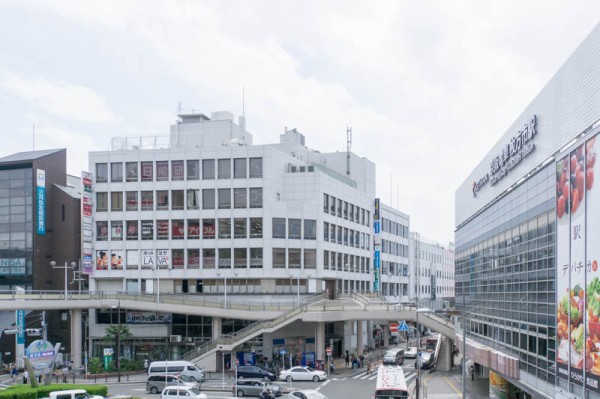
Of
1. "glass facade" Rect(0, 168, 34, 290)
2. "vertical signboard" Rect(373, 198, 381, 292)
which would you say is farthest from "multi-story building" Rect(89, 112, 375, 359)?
"vertical signboard" Rect(373, 198, 381, 292)

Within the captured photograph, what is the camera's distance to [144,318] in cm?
8050

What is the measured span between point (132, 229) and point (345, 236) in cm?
2724

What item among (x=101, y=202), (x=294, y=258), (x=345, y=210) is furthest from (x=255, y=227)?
(x=101, y=202)

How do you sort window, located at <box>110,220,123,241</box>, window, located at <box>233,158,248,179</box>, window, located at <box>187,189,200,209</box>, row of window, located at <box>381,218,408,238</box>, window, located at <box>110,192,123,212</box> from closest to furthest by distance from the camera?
window, located at <box>233,158,248,179</box>, window, located at <box>187,189,200,209</box>, window, located at <box>110,220,123,241</box>, window, located at <box>110,192,123,212</box>, row of window, located at <box>381,218,408,238</box>

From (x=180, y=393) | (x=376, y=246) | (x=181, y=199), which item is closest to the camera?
(x=180, y=393)

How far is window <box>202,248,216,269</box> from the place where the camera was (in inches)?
3194

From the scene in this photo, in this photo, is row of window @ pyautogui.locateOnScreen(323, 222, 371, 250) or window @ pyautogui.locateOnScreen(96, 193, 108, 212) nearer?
window @ pyautogui.locateOnScreen(96, 193, 108, 212)

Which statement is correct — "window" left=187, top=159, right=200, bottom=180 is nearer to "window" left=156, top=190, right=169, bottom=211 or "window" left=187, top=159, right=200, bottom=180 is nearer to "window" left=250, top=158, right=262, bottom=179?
"window" left=156, top=190, right=169, bottom=211

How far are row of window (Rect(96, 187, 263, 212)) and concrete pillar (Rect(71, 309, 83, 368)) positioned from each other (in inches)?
534

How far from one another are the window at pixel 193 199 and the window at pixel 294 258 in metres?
12.0

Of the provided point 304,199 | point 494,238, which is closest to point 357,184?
point 304,199

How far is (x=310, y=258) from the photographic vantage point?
8275cm

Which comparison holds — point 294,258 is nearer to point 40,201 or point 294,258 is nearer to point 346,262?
point 346,262

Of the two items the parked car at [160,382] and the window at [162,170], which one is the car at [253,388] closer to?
the parked car at [160,382]
